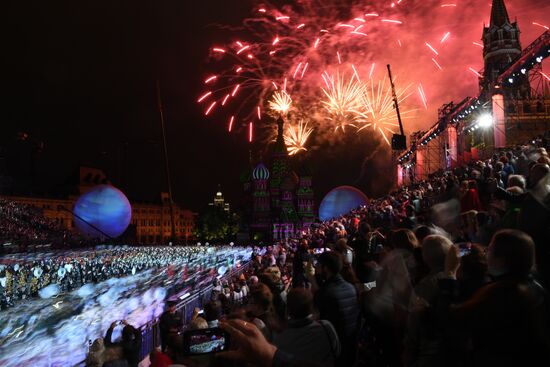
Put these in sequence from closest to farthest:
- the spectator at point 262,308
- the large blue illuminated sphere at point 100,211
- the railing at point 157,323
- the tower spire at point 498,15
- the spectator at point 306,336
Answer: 1. the spectator at point 306,336
2. the spectator at point 262,308
3. the railing at point 157,323
4. the large blue illuminated sphere at point 100,211
5. the tower spire at point 498,15

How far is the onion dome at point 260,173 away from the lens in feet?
391

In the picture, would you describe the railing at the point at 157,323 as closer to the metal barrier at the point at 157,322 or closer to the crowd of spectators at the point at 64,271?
the metal barrier at the point at 157,322

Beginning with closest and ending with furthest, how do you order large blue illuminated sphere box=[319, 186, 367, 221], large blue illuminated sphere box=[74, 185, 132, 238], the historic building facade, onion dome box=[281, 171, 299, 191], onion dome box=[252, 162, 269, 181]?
large blue illuminated sphere box=[74, 185, 132, 238] < large blue illuminated sphere box=[319, 186, 367, 221] < the historic building facade < onion dome box=[281, 171, 299, 191] < onion dome box=[252, 162, 269, 181]

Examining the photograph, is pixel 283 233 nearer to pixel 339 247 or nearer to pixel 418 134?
pixel 418 134

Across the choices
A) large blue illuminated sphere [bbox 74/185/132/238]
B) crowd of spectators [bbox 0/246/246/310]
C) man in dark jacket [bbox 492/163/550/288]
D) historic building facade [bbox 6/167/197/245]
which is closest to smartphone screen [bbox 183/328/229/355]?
man in dark jacket [bbox 492/163/550/288]

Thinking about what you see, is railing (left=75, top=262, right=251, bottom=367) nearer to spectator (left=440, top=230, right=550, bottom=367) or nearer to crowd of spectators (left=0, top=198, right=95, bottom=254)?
spectator (left=440, top=230, right=550, bottom=367)

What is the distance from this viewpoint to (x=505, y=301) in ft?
9.21

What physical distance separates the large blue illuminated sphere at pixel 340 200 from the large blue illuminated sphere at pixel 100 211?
37.8 meters

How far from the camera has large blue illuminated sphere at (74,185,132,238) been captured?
108 feet

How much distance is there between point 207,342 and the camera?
2719mm

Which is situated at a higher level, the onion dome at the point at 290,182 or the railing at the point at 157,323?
the onion dome at the point at 290,182

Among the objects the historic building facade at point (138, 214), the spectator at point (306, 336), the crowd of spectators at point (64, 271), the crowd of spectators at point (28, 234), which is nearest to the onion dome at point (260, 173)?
the historic building facade at point (138, 214)

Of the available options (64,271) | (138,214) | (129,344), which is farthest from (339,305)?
(138,214)

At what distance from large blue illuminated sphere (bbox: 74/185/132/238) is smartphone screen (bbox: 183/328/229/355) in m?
32.0
